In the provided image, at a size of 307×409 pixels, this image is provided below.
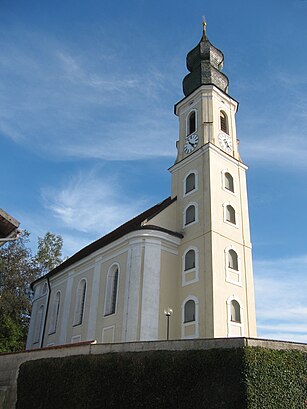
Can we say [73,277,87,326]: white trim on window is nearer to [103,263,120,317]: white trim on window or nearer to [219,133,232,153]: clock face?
[103,263,120,317]: white trim on window

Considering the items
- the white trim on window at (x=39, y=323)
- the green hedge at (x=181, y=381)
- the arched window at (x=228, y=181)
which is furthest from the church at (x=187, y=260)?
the green hedge at (x=181, y=381)

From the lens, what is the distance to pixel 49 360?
54.4ft

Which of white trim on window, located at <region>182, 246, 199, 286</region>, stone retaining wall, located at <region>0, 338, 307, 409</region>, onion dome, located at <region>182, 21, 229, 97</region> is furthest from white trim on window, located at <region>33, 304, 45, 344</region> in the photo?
onion dome, located at <region>182, 21, 229, 97</region>

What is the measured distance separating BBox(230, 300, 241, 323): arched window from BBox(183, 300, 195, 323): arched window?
6.60ft

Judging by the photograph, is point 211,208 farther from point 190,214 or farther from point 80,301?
point 80,301

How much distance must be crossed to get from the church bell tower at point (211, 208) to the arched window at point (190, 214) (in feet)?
0.18

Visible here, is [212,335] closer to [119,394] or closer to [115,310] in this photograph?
[115,310]

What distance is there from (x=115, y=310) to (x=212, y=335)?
5.88 meters

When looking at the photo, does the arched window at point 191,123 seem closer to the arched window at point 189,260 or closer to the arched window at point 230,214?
the arched window at point 230,214

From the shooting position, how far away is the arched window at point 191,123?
99.6ft

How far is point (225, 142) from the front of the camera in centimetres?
2933

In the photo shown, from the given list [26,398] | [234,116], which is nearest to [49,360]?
[26,398]

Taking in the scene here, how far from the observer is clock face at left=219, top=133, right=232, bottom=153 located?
29.0 metres

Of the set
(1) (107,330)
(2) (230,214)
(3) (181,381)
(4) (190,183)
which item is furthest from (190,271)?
(3) (181,381)
